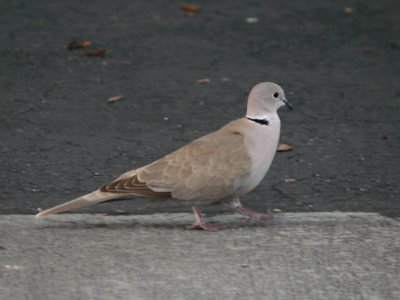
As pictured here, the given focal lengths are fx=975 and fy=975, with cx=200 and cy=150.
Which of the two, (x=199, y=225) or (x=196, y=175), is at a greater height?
(x=196, y=175)

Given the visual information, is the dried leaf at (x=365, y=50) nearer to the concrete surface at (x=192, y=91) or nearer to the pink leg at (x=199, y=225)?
the concrete surface at (x=192, y=91)

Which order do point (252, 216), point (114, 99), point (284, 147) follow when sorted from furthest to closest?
point (114, 99) → point (284, 147) → point (252, 216)

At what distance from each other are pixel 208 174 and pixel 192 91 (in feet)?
8.88

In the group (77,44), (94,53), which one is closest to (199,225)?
(94,53)

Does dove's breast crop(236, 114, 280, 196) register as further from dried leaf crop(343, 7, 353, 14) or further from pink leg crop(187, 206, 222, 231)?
dried leaf crop(343, 7, 353, 14)

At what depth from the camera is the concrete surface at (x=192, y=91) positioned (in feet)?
19.2

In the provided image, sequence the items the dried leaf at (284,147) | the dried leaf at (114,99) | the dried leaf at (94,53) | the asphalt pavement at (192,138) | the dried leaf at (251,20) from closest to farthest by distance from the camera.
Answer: the asphalt pavement at (192,138) < the dried leaf at (284,147) < the dried leaf at (114,99) < the dried leaf at (94,53) < the dried leaf at (251,20)

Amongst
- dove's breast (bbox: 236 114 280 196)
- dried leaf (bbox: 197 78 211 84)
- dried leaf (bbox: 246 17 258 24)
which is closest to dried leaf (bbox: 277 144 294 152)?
dove's breast (bbox: 236 114 280 196)

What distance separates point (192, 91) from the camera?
7.64 m

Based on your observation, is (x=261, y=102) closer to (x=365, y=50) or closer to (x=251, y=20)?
(x=365, y=50)

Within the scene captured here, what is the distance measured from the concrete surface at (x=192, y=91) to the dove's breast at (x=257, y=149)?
477 mm

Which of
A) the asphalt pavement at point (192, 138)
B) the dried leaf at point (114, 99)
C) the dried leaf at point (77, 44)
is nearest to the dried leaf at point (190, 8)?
the asphalt pavement at point (192, 138)

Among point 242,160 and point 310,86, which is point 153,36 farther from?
point 242,160

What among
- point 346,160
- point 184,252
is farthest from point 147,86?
point 184,252
